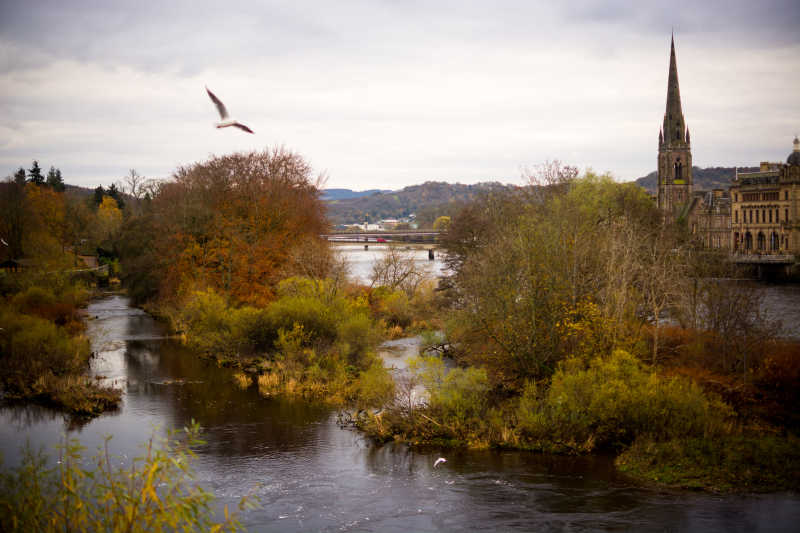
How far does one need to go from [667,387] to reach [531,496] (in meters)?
6.13

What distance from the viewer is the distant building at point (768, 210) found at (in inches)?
3164

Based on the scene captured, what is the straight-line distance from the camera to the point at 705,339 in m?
25.4

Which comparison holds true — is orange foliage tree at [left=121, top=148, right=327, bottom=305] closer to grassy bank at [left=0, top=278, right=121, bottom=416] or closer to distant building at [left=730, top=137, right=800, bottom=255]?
grassy bank at [left=0, top=278, right=121, bottom=416]

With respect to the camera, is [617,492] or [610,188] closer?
[617,492]

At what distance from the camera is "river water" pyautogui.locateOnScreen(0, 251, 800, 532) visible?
15641 millimetres

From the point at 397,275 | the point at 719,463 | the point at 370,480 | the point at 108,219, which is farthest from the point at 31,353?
the point at 108,219

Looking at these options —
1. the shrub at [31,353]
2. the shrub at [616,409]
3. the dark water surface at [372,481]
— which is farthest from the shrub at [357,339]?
the shrub at [31,353]

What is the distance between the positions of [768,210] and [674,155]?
4828cm

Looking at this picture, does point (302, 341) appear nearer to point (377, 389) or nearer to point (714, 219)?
point (377, 389)

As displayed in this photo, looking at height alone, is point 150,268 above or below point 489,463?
above

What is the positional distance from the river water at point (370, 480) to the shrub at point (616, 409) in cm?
100

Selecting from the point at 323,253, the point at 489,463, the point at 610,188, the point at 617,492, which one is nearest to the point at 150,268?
the point at 323,253

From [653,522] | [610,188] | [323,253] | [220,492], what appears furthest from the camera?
[610,188]

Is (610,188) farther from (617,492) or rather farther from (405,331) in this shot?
(617,492)
